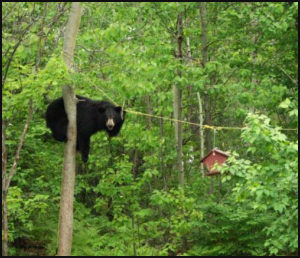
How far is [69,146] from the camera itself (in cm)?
750

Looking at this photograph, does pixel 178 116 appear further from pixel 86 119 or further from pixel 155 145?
pixel 86 119

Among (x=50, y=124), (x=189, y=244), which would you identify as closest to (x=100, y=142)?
(x=50, y=124)

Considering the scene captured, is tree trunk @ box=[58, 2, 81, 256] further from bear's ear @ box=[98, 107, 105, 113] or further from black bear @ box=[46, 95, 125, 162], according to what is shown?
bear's ear @ box=[98, 107, 105, 113]

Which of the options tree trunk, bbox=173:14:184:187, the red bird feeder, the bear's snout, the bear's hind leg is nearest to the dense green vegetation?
tree trunk, bbox=173:14:184:187

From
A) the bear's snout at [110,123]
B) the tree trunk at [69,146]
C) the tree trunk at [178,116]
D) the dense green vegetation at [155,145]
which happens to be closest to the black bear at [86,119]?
the bear's snout at [110,123]

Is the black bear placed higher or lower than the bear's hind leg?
higher

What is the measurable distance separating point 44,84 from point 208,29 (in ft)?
23.7

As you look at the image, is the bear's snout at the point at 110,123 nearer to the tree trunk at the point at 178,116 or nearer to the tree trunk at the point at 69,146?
the tree trunk at the point at 69,146

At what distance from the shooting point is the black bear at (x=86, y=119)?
9094mm

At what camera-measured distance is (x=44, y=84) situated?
6844 millimetres

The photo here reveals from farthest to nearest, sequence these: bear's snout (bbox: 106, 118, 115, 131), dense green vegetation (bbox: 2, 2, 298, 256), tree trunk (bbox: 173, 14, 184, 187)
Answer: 1. tree trunk (bbox: 173, 14, 184, 187)
2. dense green vegetation (bbox: 2, 2, 298, 256)
3. bear's snout (bbox: 106, 118, 115, 131)

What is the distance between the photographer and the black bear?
9.09 m

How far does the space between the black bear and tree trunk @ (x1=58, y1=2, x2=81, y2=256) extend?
1416mm

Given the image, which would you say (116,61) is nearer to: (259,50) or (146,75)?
(146,75)
